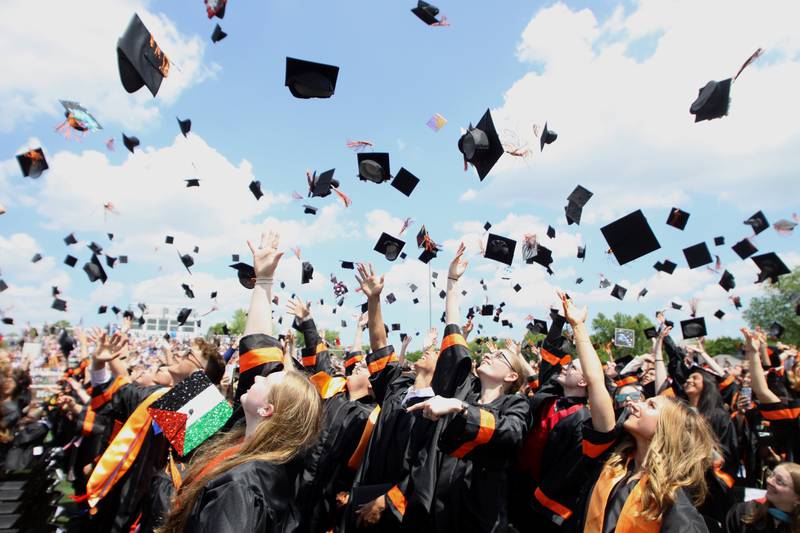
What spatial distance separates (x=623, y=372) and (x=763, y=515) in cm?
468

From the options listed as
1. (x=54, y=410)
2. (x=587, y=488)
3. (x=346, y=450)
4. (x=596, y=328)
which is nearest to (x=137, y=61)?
(x=346, y=450)

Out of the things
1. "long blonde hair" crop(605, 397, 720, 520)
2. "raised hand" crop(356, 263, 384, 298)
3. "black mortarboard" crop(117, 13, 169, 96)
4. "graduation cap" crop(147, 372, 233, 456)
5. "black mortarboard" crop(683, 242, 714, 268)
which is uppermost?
"black mortarboard" crop(117, 13, 169, 96)

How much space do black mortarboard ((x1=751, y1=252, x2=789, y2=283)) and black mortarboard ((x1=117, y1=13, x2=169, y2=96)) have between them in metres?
9.54

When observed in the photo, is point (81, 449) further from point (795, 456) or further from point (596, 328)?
point (596, 328)

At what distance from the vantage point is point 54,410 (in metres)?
8.38

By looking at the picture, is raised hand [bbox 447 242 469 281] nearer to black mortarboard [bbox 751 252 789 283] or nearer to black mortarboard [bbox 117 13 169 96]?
black mortarboard [bbox 117 13 169 96]

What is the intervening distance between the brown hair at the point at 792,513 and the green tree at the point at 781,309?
59.1 m

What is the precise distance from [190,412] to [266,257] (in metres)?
0.93

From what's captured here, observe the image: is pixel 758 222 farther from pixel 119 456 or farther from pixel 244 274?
pixel 119 456

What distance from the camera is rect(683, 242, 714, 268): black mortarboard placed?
7996 millimetres

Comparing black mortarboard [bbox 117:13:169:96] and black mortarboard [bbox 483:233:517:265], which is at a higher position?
black mortarboard [bbox 117:13:169:96]

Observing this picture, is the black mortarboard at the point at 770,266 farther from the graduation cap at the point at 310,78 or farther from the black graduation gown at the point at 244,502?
the black graduation gown at the point at 244,502

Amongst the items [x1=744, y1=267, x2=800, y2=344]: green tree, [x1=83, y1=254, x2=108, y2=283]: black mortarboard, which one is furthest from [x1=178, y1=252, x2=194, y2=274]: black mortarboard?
[x1=744, y1=267, x2=800, y2=344]: green tree

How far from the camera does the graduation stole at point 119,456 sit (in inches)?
141
